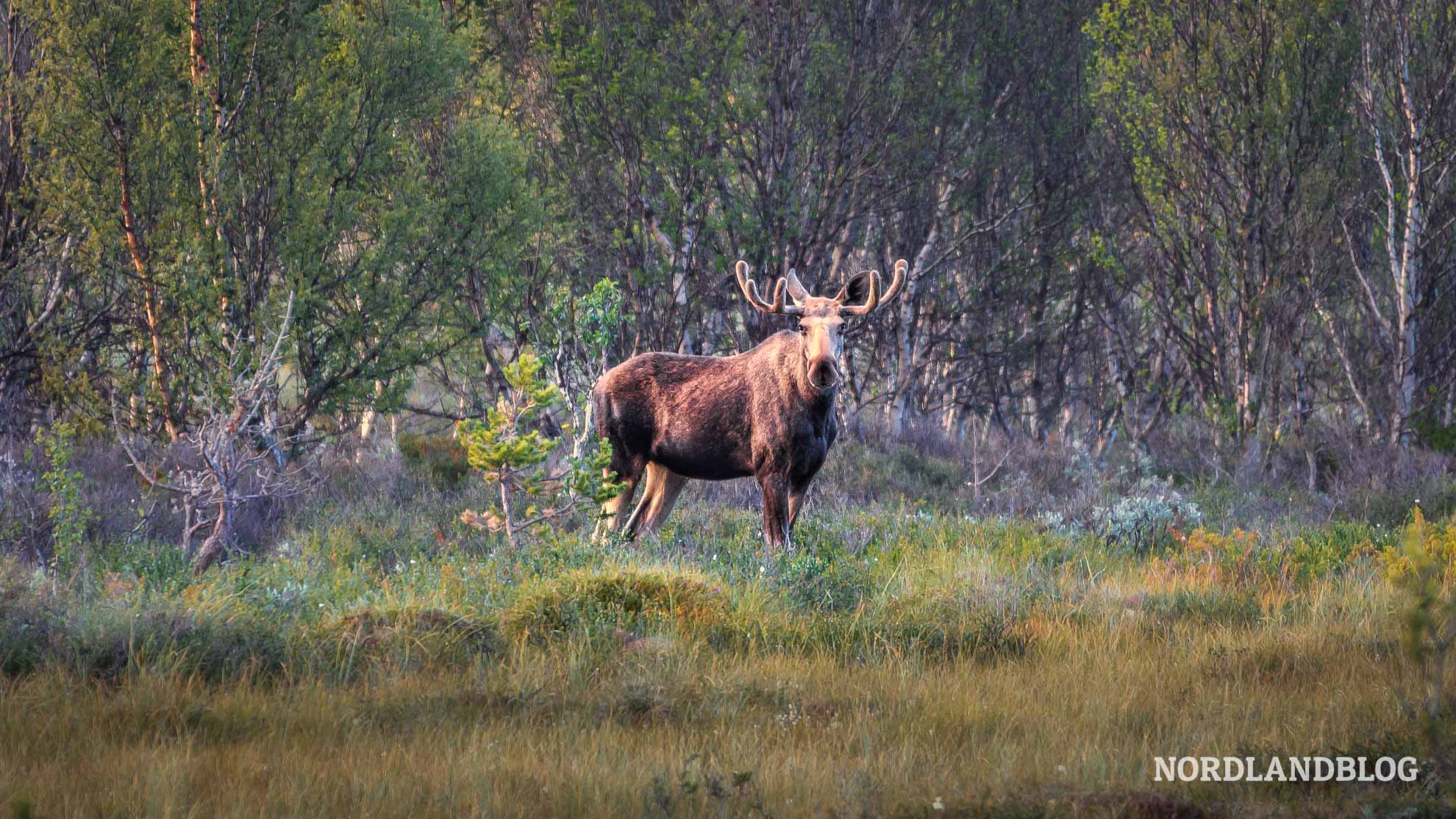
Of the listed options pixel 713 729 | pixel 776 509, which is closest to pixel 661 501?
pixel 776 509

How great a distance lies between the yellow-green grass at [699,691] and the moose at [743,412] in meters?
0.93

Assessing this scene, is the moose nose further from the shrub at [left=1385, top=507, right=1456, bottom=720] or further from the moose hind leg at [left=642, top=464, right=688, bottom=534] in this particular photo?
the shrub at [left=1385, top=507, right=1456, bottom=720]

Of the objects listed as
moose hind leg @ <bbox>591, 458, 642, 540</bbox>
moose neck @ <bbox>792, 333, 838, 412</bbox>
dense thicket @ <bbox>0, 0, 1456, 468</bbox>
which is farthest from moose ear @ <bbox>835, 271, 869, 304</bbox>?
dense thicket @ <bbox>0, 0, 1456, 468</bbox>

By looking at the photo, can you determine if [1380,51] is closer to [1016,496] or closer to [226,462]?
[1016,496]

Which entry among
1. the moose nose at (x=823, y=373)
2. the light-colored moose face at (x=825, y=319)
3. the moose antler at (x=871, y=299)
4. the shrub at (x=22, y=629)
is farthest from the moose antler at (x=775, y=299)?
the shrub at (x=22, y=629)

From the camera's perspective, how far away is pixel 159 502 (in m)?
11.6

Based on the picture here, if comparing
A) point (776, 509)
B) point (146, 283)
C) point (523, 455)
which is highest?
point (146, 283)

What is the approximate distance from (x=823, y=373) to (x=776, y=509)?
1.18 metres

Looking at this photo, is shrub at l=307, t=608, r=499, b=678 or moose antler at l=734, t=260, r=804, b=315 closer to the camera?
shrub at l=307, t=608, r=499, b=678

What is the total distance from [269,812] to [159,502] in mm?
8274

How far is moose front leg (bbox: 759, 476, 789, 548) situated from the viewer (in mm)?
9062

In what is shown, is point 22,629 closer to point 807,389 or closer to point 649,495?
Answer: point 649,495

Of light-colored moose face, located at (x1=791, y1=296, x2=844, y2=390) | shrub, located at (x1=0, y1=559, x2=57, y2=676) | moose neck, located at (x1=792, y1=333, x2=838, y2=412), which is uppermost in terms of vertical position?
light-colored moose face, located at (x1=791, y1=296, x2=844, y2=390)

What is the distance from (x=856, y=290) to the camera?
30.5 ft
